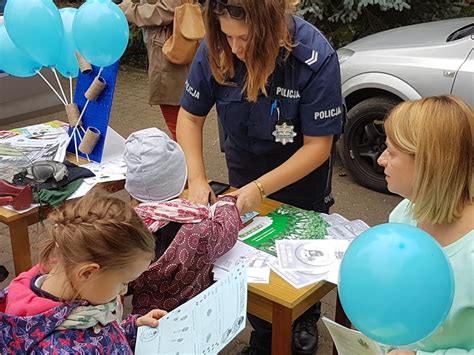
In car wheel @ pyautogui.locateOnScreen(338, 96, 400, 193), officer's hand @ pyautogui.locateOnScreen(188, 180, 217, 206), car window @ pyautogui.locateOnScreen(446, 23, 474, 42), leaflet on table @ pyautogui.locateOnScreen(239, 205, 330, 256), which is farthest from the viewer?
car wheel @ pyautogui.locateOnScreen(338, 96, 400, 193)

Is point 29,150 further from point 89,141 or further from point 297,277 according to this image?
point 297,277

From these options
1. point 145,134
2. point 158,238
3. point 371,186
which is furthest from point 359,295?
point 371,186

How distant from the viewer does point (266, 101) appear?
8.61 ft

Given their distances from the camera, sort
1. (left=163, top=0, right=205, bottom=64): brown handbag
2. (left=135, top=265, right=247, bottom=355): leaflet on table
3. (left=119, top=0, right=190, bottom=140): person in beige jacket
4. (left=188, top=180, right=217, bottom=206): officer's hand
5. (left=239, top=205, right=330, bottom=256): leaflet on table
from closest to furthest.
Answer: (left=135, top=265, right=247, bottom=355): leaflet on table, (left=239, top=205, right=330, bottom=256): leaflet on table, (left=188, top=180, right=217, bottom=206): officer's hand, (left=163, top=0, right=205, bottom=64): brown handbag, (left=119, top=0, right=190, bottom=140): person in beige jacket

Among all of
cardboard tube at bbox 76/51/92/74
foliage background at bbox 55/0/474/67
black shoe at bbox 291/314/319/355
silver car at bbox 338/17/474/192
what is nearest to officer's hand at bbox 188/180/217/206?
black shoe at bbox 291/314/319/355

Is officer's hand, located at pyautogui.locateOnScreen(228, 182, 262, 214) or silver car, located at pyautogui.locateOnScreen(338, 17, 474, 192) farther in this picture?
silver car, located at pyautogui.locateOnScreen(338, 17, 474, 192)

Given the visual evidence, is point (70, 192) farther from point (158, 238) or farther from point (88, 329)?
point (88, 329)

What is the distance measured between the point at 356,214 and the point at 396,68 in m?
1.09

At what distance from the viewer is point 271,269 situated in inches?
88.7

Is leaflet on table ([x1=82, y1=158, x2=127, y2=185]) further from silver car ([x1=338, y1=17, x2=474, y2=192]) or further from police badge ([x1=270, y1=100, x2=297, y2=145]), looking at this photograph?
silver car ([x1=338, y1=17, x2=474, y2=192])

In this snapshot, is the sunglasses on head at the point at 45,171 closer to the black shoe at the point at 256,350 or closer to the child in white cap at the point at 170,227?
the child in white cap at the point at 170,227

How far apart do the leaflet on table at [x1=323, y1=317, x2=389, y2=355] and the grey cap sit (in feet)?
2.74

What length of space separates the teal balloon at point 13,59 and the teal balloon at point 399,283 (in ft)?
7.57

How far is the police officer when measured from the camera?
7.96 feet
